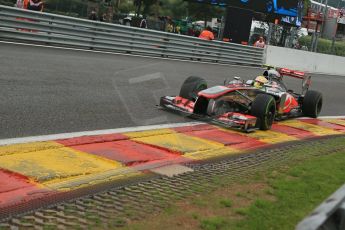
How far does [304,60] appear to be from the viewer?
30016mm

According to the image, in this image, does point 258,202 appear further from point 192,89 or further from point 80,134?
point 192,89

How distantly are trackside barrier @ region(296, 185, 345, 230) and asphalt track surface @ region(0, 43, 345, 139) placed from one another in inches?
165

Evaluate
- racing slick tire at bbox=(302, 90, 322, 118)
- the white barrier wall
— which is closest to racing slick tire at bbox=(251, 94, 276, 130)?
racing slick tire at bbox=(302, 90, 322, 118)

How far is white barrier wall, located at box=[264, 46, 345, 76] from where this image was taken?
27.7 m

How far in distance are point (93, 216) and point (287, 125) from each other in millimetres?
6733

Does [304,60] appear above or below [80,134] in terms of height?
above

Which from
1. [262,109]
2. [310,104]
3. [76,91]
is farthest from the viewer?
[310,104]

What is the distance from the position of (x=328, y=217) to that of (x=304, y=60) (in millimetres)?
28513

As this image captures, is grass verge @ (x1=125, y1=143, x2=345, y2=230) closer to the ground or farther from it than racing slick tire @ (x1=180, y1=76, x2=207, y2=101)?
closer to the ground

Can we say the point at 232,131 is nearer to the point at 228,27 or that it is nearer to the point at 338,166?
the point at 338,166

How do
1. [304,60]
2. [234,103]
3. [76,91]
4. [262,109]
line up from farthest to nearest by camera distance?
[304,60], [76,91], [234,103], [262,109]

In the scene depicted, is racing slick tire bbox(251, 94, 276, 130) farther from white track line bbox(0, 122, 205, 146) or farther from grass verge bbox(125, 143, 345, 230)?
grass verge bbox(125, 143, 345, 230)

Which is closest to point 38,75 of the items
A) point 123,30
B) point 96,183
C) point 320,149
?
point 320,149

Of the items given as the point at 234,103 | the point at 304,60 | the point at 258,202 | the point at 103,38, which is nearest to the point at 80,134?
the point at 258,202
